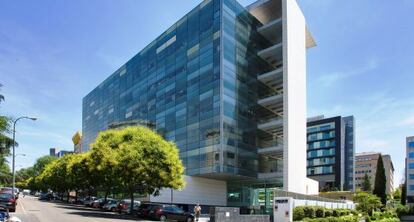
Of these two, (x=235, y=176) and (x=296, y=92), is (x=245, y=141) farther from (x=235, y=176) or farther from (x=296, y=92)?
(x=296, y=92)

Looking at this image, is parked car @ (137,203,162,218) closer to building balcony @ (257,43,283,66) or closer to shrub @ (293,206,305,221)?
shrub @ (293,206,305,221)

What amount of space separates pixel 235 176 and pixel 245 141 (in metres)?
5.14

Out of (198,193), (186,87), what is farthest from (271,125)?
(198,193)

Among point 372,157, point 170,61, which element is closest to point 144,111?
point 170,61

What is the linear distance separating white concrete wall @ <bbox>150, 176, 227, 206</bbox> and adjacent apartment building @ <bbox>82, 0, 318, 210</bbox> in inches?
5.6

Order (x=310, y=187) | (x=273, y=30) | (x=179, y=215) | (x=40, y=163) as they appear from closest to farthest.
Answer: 1. (x=179, y=215)
2. (x=273, y=30)
3. (x=310, y=187)
4. (x=40, y=163)

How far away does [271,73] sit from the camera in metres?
64.2

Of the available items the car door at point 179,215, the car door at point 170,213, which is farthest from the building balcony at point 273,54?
the car door at point 170,213

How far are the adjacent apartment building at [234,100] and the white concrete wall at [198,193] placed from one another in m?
0.14

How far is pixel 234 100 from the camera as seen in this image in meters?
60.6

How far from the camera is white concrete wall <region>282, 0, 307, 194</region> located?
60094 mm

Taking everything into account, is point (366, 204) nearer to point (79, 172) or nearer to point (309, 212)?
point (309, 212)

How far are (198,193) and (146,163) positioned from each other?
24.9m

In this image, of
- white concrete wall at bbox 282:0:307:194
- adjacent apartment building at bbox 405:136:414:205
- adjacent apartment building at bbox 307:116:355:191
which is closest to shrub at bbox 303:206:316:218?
white concrete wall at bbox 282:0:307:194
